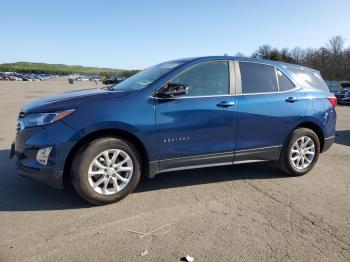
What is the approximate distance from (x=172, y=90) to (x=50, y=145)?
158 centimetres

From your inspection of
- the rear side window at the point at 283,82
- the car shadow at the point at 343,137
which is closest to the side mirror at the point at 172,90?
the rear side window at the point at 283,82

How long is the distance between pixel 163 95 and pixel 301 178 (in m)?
2.58

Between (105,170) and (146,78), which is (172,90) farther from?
(105,170)

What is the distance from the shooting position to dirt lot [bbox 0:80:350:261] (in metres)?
3.22

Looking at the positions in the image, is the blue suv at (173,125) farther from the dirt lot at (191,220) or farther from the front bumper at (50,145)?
the dirt lot at (191,220)

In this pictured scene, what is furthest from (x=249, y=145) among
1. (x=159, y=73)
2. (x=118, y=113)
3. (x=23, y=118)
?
(x=23, y=118)

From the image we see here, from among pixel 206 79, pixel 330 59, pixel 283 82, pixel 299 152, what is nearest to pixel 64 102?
pixel 206 79

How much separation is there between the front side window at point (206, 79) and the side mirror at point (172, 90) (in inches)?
3.9

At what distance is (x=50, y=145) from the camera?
3969 mm

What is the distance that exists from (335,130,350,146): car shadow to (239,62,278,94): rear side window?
3.93 m

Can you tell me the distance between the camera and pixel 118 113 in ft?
13.8

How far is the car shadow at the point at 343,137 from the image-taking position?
8.42 metres

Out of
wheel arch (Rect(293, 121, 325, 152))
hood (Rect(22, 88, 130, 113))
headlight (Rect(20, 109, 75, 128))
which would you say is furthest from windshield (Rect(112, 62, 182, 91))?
wheel arch (Rect(293, 121, 325, 152))

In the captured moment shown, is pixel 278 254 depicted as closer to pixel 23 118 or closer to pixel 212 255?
pixel 212 255
